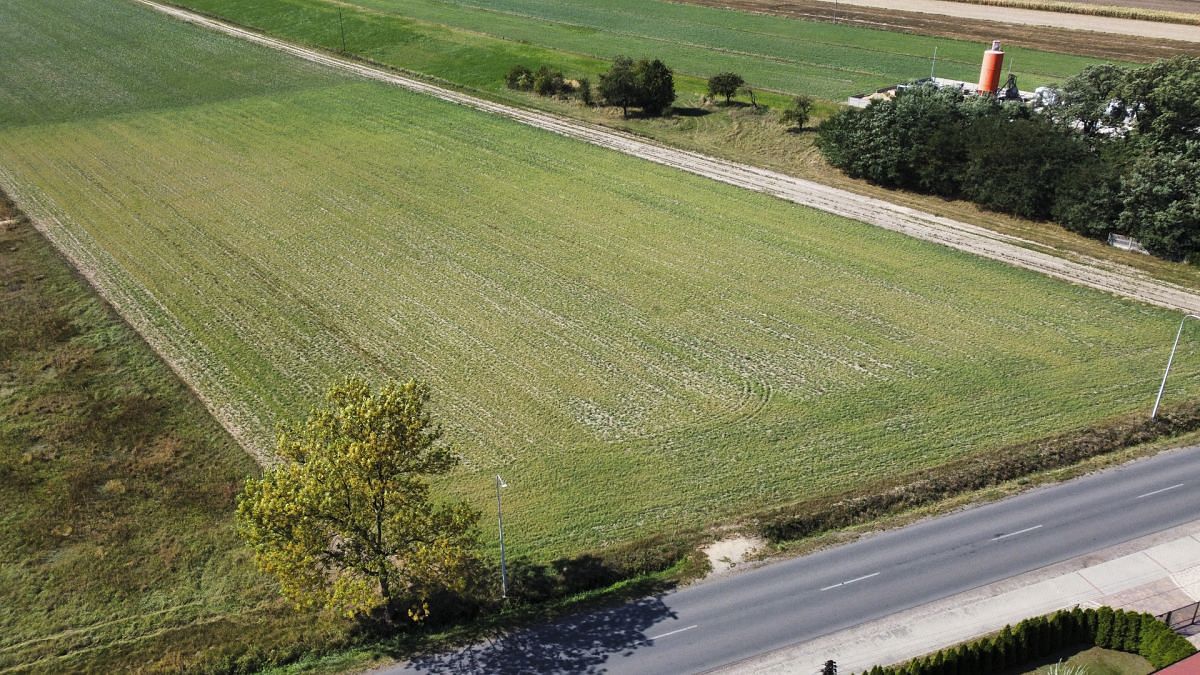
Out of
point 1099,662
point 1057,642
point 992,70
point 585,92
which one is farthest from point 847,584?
point 585,92

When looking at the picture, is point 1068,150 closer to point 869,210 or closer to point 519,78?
point 869,210

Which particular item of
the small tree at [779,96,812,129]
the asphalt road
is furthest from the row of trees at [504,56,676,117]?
the asphalt road

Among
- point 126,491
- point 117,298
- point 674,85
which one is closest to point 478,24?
point 674,85

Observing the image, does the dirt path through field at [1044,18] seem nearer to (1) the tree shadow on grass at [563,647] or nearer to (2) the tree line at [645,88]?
(2) the tree line at [645,88]

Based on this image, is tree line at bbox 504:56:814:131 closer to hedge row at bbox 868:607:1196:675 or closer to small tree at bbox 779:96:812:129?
small tree at bbox 779:96:812:129

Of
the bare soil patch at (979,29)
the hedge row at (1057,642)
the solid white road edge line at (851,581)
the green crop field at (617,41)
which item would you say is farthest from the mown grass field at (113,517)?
the bare soil patch at (979,29)

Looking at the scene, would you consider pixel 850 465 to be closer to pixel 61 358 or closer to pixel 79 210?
pixel 61 358

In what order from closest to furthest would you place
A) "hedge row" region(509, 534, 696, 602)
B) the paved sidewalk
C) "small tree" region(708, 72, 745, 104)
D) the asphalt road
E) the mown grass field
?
the paved sidewalk
the asphalt road
the mown grass field
"hedge row" region(509, 534, 696, 602)
"small tree" region(708, 72, 745, 104)
